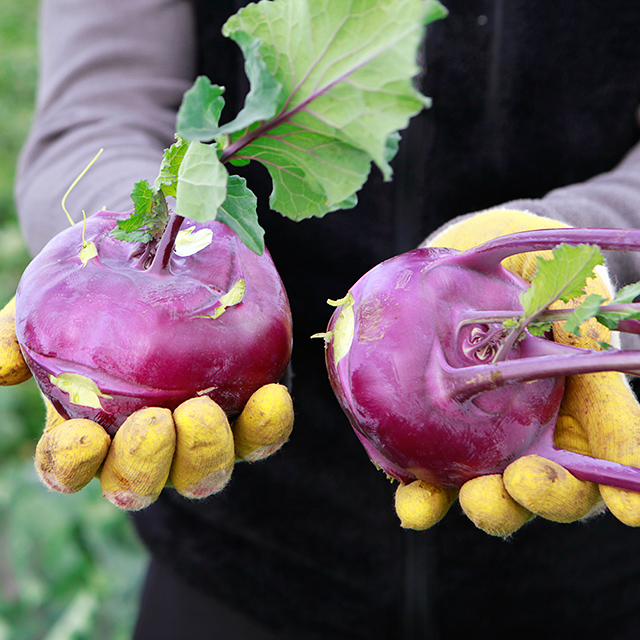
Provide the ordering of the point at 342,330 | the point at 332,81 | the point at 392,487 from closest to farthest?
the point at 332,81
the point at 342,330
the point at 392,487

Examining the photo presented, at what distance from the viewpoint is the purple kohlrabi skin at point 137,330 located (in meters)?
0.98

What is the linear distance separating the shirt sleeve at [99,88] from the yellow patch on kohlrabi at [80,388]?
2.06ft

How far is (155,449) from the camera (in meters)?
0.92

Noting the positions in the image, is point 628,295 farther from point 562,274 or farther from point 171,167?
point 171,167

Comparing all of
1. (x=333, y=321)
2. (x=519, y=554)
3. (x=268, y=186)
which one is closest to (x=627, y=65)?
(x=268, y=186)

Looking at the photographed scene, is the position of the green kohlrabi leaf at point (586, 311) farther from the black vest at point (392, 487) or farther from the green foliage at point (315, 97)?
the black vest at point (392, 487)

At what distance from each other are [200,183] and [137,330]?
247 mm

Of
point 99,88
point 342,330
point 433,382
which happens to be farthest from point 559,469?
point 99,88

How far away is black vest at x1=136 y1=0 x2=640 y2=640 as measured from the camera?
1.50m

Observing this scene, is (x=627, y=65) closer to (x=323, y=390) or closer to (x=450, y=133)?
(x=450, y=133)

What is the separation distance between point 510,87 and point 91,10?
3.43 feet

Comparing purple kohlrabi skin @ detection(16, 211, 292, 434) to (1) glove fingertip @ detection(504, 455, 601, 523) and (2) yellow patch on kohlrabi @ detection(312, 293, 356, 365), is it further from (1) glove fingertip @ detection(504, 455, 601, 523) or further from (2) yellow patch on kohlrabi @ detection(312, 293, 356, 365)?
(1) glove fingertip @ detection(504, 455, 601, 523)

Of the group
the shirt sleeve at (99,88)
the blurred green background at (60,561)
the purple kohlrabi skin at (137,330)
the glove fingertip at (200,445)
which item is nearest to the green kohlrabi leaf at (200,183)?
the purple kohlrabi skin at (137,330)

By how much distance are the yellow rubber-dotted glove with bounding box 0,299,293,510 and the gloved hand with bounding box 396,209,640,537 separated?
274 mm
